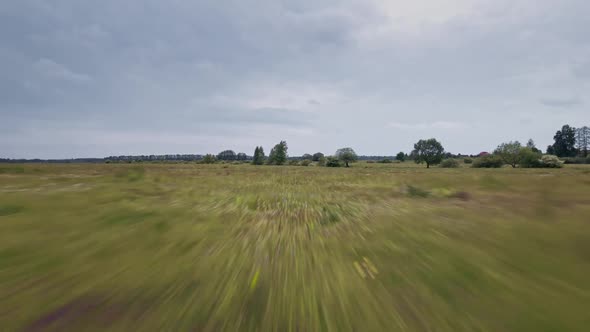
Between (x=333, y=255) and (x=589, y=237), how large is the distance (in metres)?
2.95

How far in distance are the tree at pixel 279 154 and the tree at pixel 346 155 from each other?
18.6m

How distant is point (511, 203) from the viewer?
12.4 ft

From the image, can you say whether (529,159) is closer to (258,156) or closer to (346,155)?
(346,155)

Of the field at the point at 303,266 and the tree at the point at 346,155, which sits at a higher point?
the tree at the point at 346,155

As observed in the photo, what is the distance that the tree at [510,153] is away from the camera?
44.0 meters

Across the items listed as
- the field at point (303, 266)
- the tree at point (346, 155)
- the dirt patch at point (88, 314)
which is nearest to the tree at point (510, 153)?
the tree at point (346, 155)

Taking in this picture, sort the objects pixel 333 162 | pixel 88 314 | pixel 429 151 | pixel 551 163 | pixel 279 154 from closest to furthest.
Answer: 1. pixel 88 314
2. pixel 551 163
3. pixel 333 162
4. pixel 429 151
5. pixel 279 154

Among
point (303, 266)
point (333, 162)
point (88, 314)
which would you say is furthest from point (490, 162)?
point (88, 314)

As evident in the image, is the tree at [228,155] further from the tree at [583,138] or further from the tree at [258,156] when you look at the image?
the tree at [583,138]

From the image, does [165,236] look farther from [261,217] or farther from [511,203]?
[511,203]

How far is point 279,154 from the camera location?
245 ft

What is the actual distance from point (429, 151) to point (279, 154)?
44.6m

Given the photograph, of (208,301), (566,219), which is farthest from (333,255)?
(566,219)

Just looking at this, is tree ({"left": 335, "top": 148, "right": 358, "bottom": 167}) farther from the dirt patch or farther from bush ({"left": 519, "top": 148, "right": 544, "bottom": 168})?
the dirt patch
